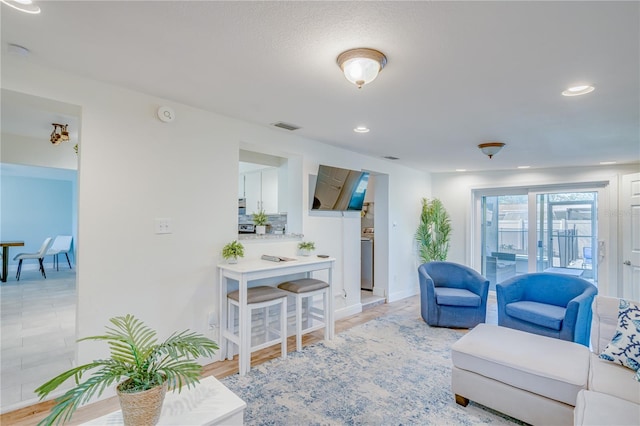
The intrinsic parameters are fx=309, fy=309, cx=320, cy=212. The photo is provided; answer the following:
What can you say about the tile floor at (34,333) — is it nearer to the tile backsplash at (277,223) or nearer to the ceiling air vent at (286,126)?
the tile backsplash at (277,223)

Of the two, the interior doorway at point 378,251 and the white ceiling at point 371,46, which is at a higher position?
the white ceiling at point 371,46

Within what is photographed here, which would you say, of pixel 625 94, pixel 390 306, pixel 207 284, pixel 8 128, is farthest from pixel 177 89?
pixel 390 306

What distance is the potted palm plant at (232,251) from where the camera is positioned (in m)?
2.88

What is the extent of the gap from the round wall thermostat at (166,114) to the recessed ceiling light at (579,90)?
10.0ft

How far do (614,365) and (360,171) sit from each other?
3156 millimetres

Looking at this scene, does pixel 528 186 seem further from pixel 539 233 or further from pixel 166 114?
pixel 166 114

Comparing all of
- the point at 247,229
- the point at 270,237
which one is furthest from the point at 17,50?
the point at 247,229

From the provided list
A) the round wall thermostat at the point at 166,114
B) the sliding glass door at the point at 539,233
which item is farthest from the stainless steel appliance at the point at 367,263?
the round wall thermostat at the point at 166,114

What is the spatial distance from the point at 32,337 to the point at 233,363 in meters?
2.26

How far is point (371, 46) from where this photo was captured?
1710mm

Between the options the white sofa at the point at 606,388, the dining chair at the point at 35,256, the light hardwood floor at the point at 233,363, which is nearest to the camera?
the white sofa at the point at 606,388

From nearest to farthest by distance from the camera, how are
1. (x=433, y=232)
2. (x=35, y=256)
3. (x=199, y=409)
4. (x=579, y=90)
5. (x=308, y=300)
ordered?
(x=199, y=409), (x=579, y=90), (x=308, y=300), (x=433, y=232), (x=35, y=256)

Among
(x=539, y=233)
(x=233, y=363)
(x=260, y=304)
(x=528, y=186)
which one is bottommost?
(x=233, y=363)

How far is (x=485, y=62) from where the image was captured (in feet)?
6.14
